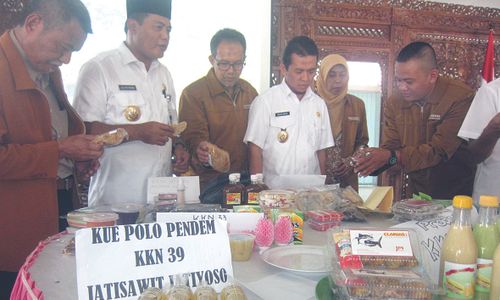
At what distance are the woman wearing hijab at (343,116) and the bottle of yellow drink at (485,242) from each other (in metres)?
2.05

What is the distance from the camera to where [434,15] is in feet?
14.7

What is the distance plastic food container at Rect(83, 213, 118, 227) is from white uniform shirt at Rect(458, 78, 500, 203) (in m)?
1.95

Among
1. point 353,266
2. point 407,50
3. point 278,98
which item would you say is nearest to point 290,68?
point 278,98

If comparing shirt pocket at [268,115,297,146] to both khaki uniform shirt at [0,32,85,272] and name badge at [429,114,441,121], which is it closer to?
name badge at [429,114,441,121]

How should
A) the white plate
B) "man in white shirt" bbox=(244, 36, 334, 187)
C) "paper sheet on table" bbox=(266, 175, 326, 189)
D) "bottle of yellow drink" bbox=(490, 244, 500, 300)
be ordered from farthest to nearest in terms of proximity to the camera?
"man in white shirt" bbox=(244, 36, 334, 187), "paper sheet on table" bbox=(266, 175, 326, 189), the white plate, "bottle of yellow drink" bbox=(490, 244, 500, 300)

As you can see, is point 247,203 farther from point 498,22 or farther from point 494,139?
point 498,22

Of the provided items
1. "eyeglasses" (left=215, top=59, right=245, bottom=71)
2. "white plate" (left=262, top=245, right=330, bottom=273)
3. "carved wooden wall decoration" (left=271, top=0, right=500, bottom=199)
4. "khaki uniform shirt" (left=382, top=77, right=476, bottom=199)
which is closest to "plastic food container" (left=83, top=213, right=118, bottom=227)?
"white plate" (left=262, top=245, right=330, bottom=273)

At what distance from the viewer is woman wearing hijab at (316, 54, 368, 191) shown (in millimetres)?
3172

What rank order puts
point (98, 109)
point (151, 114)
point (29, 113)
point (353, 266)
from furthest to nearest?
1. point (151, 114)
2. point (98, 109)
3. point (29, 113)
4. point (353, 266)

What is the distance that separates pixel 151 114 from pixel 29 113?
0.74 meters

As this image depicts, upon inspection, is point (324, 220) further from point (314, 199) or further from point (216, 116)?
point (216, 116)

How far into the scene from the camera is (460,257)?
92cm

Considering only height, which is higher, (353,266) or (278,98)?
(278,98)

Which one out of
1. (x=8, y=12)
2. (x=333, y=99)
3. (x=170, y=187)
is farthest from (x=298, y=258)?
(x=8, y=12)
